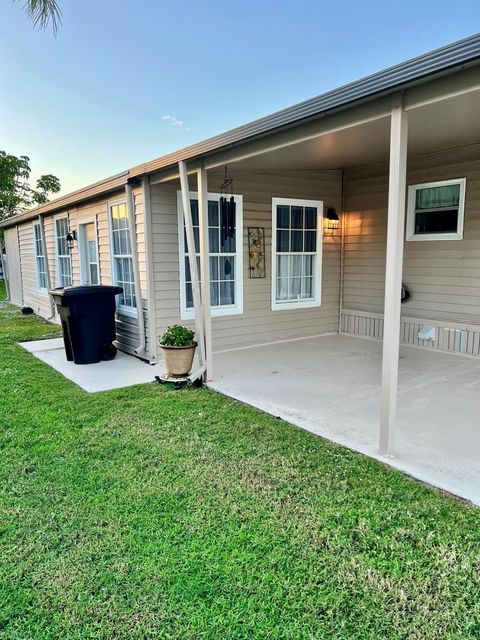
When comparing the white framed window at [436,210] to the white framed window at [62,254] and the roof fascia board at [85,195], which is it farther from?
the white framed window at [62,254]

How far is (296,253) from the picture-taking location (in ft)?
23.1

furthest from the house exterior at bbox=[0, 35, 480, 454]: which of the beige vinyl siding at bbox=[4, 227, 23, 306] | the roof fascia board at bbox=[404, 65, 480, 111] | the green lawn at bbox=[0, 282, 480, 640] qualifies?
the beige vinyl siding at bbox=[4, 227, 23, 306]

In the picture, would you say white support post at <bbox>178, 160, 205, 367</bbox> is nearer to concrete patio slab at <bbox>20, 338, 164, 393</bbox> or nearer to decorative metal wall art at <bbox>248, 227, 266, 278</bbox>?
concrete patio slab at <bbox>20, 338, 164, 393</bbox>

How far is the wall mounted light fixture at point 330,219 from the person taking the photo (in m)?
7.19

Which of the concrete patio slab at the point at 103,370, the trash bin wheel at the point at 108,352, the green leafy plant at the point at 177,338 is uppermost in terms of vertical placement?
the green leafy plant at the point at 177,338

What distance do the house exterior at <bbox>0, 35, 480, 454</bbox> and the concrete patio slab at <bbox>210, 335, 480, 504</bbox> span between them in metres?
0.33

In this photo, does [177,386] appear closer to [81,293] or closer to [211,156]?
[81,293]

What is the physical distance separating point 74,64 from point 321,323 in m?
8.47

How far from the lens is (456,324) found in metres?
5.89

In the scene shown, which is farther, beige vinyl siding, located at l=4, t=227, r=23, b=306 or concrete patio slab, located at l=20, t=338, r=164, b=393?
beige vinyl siding, located at l=4, t=227, r=23, b=306

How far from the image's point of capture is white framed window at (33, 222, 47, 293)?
10.3 meters

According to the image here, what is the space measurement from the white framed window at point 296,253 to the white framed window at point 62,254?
4.16m

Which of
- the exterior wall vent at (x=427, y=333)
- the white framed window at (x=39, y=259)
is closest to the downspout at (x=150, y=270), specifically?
the exterior wall vent at (x=427, y=333)

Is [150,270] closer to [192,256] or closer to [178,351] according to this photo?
[192,256]
